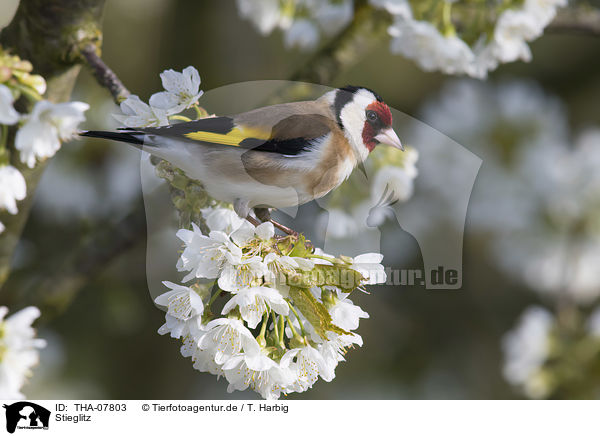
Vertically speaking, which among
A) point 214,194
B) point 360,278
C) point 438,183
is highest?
point 438,183

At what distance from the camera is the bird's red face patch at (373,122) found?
127 cm

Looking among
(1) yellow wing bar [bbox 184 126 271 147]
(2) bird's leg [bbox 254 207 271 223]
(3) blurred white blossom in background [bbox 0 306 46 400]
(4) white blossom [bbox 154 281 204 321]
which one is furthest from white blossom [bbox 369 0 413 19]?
(3) blurred white blossom in background [bbox 0 306 46 400]

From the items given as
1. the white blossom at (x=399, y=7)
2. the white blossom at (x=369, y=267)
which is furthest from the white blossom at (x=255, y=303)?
the white blossom at (x=399, y=7)

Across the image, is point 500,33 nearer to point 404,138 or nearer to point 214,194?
point 404,138

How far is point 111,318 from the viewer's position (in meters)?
2.46

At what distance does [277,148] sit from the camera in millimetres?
1241

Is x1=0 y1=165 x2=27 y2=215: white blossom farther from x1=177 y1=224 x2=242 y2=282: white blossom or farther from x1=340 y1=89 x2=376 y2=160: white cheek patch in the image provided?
x1=340 y1=89 x2=376 y2=160: white cheek patch

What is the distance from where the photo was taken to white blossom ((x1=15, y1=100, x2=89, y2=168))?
0.98m

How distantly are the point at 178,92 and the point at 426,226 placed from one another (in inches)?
38.1

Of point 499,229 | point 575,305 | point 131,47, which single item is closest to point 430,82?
point 499,229

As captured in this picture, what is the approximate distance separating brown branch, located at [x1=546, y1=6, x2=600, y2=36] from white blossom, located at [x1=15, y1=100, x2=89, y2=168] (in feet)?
5.10

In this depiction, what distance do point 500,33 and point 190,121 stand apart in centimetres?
81

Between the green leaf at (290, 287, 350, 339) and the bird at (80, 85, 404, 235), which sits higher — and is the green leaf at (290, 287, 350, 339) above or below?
below

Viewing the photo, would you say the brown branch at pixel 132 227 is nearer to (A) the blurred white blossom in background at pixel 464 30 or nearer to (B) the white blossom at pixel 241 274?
(A) the blurred white blossom in background at pixel 464 30
